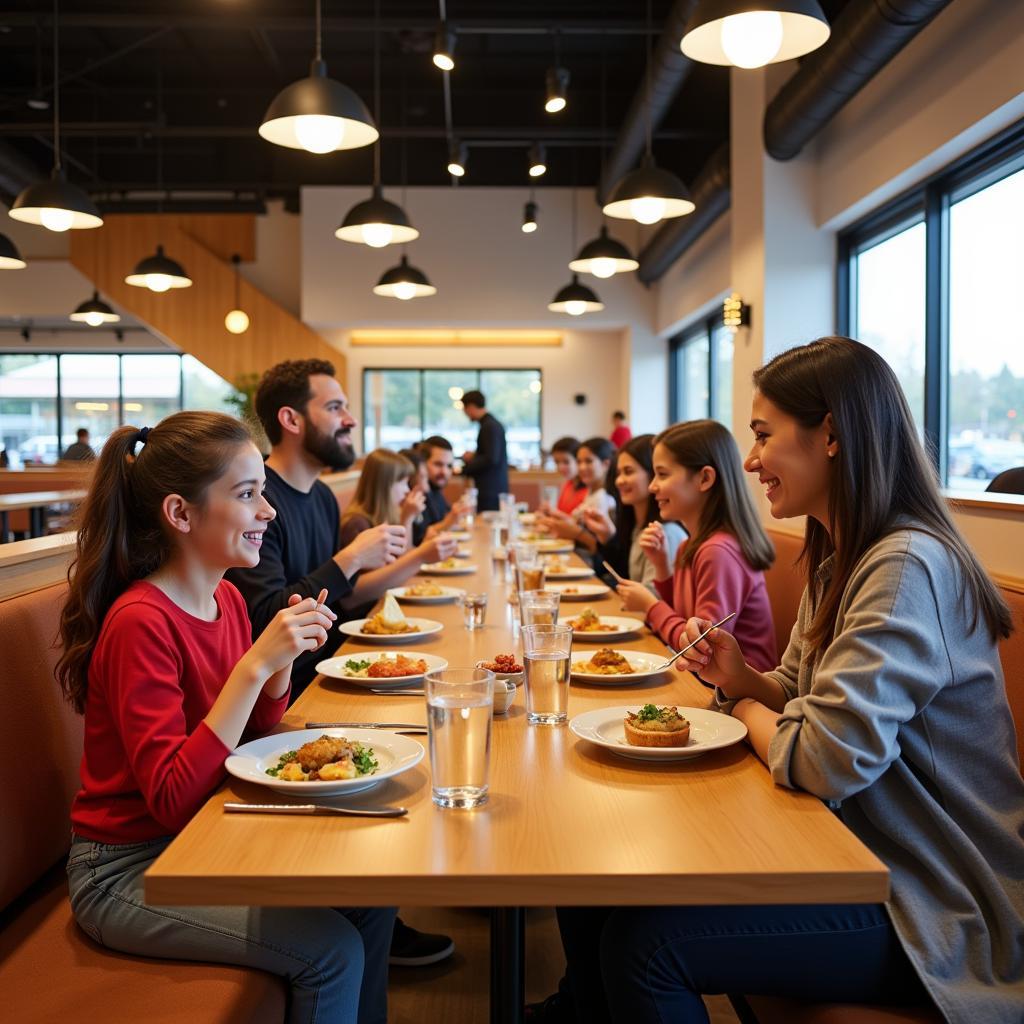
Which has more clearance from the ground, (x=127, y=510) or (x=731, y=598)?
(x=127, y=510)

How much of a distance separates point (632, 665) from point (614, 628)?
1.35 feet

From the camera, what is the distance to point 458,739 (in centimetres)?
126

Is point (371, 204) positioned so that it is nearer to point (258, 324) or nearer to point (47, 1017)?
point (47, 1017)

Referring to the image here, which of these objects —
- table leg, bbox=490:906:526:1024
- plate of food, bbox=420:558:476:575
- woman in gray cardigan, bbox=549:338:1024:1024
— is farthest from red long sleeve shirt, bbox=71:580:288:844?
plate of food, bbox=420:558:476:575

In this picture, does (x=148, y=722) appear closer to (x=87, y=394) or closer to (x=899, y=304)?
(x=899, y=304)

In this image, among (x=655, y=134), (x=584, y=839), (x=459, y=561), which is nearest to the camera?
(x=584, y=839)

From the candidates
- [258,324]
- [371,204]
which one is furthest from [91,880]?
[258,324]

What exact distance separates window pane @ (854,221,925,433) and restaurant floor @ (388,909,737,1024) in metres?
3.41

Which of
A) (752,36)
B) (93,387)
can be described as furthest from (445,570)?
(93,387)

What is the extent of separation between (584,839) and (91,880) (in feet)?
2.58

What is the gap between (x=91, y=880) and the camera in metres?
1.45

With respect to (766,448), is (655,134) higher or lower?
higher

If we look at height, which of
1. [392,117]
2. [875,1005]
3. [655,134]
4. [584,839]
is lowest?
[875,1005]

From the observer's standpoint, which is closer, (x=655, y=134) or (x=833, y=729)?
(x=833, y=729)
